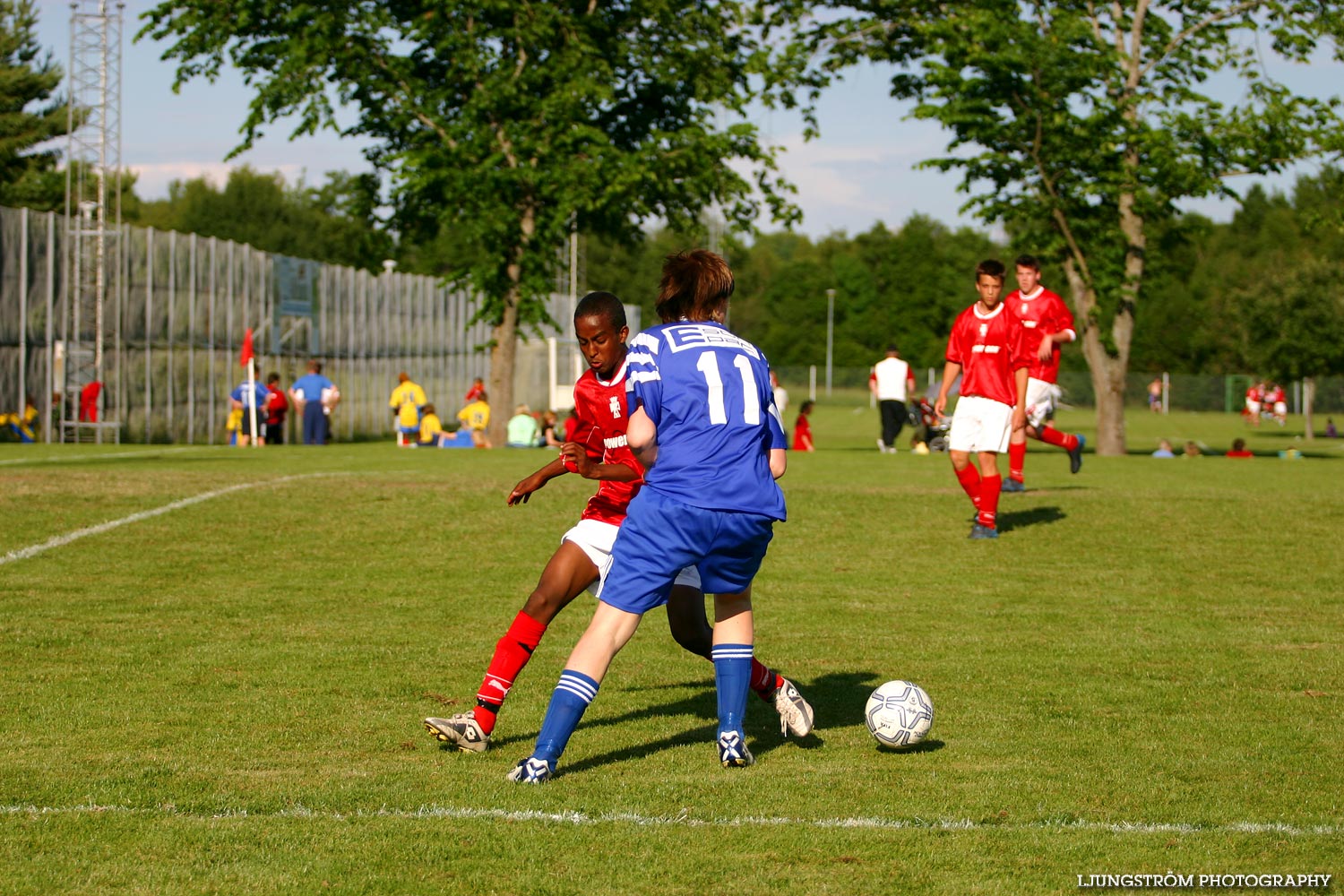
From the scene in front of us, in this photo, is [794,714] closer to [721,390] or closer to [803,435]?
[721,390]

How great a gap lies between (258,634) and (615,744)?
3.28 metres

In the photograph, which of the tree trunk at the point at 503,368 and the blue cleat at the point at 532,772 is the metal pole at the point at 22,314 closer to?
the tree trunk at the point at 503,368

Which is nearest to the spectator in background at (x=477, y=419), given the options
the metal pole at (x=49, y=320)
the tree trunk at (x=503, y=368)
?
the tree trunk at (x=503, y=368)

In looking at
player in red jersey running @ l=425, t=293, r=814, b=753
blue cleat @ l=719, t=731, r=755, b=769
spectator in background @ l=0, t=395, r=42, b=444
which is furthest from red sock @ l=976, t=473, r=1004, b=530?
spectator in background @ l=0, t=395, r=42, b=444

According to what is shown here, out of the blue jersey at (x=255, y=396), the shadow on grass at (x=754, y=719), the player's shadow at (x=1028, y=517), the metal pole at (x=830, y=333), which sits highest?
the metal pole at (x=830, y=333)

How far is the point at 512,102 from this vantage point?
32.6 m

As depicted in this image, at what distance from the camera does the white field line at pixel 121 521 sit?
35.5ft

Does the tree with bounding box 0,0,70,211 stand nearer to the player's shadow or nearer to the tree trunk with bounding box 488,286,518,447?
Answer: the tree trunk with bounding box 488,286,518,447

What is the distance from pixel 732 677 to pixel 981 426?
6878 millimetres

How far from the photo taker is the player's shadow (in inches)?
522

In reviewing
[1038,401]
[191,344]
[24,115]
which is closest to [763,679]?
[1038,401]

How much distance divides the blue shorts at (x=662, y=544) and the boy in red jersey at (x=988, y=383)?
696cm

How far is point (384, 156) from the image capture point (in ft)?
A: 112

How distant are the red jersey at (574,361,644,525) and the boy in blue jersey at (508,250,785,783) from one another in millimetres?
382
